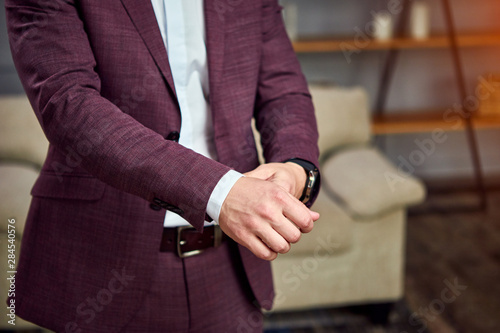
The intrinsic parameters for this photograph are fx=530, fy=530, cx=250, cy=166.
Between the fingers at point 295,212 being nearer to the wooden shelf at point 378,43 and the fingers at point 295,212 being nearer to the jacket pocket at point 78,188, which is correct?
the jacket pocket at point 78,188

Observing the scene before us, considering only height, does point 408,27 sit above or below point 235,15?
below

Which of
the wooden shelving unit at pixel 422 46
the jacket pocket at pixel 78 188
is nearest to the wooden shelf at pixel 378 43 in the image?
the wooden shelving unit at pixel 422 46

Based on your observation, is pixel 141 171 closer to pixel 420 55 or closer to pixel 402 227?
pixel 402 227

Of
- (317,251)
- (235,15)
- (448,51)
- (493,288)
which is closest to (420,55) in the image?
(448,51)

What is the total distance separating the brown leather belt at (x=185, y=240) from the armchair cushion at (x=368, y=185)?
1.23m

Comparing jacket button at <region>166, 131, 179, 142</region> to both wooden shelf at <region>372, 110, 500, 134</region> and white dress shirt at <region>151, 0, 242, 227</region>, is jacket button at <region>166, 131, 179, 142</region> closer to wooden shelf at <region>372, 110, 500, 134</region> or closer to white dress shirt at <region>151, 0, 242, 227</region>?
white dress shirt at <region>151, 0, 242, 227</region>

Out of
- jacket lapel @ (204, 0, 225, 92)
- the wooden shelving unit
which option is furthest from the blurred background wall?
jacket lapel @ (204, 0, 225, 92)

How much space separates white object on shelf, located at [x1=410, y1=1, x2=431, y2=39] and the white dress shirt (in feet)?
8.36

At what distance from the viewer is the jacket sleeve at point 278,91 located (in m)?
0.94

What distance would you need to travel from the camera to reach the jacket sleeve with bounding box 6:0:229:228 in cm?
69

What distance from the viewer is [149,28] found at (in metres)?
0.80

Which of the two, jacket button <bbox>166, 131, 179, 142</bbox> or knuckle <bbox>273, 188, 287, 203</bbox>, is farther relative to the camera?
jacket button <bbox>166, 131, 179, 142</bbox>

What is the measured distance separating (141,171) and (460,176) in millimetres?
3346

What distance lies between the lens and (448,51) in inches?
136
